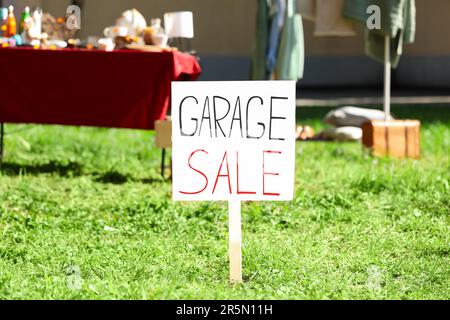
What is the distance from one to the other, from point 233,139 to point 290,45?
16.5ft

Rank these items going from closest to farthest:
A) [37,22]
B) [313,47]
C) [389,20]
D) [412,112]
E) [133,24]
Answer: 1. [37,22]
2. [133,24]
3. [389,20]
4. [412,112]
5. [313,47]

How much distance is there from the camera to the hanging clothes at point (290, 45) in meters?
9.02

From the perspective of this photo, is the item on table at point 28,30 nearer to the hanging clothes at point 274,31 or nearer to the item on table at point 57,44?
the item on table at point 57,44

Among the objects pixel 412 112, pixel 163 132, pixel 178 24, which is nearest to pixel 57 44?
pixel 178 24

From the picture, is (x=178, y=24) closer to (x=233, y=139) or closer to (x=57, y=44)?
(x=57, y=44)

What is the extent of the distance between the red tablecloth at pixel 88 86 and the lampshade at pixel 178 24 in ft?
1.00

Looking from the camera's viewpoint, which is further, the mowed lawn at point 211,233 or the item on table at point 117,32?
the item on table at point 117,32

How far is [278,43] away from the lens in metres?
9.35

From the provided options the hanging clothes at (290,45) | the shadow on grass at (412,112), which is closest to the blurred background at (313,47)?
the shadow on grass at (412,112)

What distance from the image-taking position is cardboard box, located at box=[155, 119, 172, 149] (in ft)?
22.9

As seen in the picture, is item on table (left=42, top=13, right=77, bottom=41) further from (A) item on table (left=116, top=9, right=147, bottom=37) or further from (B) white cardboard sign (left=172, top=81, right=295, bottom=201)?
(B) white cardboard sign (left=172, top=81, right=295, bottom=201)

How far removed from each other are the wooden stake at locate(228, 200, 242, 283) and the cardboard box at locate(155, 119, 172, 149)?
9.20ft

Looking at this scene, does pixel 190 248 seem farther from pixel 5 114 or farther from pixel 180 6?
pixel 180 6
